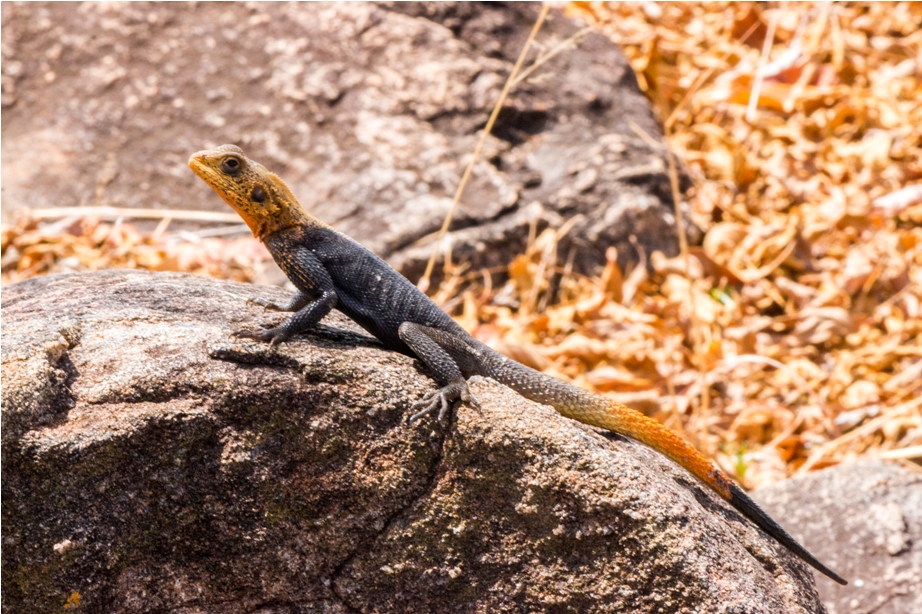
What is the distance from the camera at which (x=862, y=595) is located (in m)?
3.82

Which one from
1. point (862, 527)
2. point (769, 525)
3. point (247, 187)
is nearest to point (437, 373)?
point (247, 187)

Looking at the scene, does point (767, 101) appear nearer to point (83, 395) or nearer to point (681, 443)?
point (681, 443)

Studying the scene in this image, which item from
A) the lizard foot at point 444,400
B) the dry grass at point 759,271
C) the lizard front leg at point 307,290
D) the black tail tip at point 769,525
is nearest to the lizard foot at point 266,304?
the lizard front leg at point 307,290

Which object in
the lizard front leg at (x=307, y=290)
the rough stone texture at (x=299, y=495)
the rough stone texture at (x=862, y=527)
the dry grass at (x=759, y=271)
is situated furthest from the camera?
the dry grass at (x=759, y=271)

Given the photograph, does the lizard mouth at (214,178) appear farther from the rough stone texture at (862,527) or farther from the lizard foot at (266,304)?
the rough stone texture at (862,527)

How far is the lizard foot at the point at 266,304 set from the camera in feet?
10.4

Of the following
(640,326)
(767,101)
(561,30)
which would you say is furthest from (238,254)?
(767,101)

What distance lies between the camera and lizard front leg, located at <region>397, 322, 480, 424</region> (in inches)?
107

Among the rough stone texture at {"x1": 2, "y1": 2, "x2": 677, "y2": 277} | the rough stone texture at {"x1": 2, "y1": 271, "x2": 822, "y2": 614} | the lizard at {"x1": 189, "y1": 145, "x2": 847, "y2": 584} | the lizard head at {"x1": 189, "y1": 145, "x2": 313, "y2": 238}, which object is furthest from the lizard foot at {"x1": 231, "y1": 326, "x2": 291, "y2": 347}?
the rough stone texture at {"x1": 2, "y1": 2, "x2": 677, "y2": 277}

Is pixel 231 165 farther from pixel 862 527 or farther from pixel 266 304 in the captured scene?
pixel 862 527

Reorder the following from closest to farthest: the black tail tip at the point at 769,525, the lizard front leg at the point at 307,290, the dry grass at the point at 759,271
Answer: the lizard front leg at the point at 307,290
the black tail tip at the point at 769,525
the dry grass at the point at 759,271

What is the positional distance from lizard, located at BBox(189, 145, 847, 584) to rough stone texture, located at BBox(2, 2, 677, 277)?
8.57 feet

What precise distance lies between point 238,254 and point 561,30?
3.32m

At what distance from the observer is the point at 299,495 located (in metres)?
2.55
